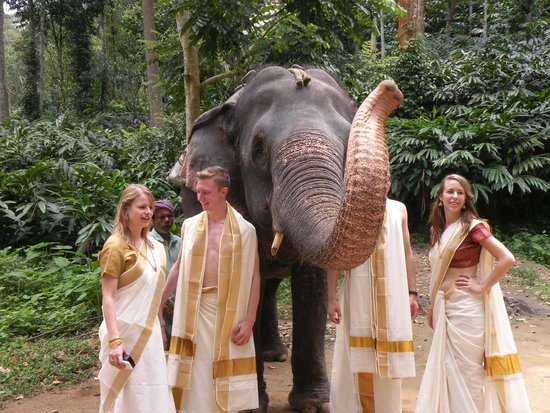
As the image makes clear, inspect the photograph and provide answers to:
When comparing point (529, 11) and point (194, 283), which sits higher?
point (529, 11)

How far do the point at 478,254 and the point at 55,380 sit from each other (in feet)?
12.0

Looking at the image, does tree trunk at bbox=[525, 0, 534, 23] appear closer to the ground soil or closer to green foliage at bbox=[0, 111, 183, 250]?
green foliage at bbox=[0, 111, 183, 250]

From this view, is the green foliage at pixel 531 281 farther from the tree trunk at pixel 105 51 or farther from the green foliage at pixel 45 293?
the tree trunk at pixel 105 51

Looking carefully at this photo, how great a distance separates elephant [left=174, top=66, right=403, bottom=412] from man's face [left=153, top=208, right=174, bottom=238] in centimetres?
27

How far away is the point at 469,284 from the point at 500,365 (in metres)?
0.51

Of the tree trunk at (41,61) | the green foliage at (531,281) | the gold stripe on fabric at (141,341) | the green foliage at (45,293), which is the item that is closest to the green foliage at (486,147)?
the green foliage at (531,281)

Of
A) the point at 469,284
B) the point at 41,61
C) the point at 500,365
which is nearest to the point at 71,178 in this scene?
the point at 469,284

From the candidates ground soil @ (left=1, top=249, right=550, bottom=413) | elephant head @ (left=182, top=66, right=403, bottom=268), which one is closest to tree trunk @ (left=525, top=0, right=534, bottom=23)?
ground soil @ (left=1, top=249, right=550, bottom=413)

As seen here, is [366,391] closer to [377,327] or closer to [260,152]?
[377,327]

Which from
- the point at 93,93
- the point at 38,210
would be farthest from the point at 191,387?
the point at 93,93

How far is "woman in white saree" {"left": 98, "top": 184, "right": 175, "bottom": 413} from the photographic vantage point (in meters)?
3.32

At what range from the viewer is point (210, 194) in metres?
3.70

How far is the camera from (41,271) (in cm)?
784

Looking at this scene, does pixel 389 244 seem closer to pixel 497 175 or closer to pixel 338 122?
pixel 338 122
